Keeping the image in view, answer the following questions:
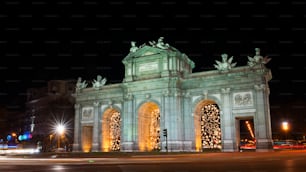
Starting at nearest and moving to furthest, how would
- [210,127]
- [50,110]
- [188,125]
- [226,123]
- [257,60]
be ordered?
1. [257,60]
2. [226,123]
3. [188,125]
4. [210,127]
5. [50,110]

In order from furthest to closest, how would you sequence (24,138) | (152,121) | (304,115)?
(24,138) < (304,115) < (152,121)

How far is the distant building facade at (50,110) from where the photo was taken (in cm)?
7619

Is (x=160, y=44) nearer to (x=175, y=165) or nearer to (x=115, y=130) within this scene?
(x=115, y=130)

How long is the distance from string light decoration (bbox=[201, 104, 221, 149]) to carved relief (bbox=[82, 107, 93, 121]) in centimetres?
1998

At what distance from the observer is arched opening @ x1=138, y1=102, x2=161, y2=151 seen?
155ft

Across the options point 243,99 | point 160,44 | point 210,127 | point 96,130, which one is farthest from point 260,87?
point 96,130

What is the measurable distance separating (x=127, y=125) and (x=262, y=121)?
19.9 m

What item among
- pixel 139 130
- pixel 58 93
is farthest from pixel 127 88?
pixel 58 93

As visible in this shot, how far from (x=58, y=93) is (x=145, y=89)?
4708cm

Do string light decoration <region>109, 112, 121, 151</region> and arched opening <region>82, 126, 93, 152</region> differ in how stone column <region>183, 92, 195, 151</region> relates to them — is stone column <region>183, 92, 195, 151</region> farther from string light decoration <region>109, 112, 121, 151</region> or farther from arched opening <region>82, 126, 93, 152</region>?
arched opening <region>82, 126, 93, 152</region>

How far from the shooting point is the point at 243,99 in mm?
40594

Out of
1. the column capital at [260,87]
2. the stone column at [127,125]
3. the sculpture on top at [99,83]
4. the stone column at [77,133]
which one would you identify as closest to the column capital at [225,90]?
the column capital at [260,87]

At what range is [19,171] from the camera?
51.3 feet

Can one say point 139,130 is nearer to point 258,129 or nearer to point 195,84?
point 195,84
